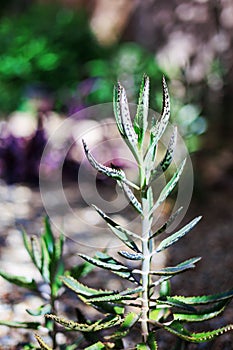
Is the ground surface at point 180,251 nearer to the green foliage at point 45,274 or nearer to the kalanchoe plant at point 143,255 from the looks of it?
the green foliage at point 45,274

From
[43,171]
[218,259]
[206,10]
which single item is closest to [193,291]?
[218,259]

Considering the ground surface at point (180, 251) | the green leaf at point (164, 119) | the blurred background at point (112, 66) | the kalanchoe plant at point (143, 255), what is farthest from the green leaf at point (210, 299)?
the blurred background at point (112, 66)

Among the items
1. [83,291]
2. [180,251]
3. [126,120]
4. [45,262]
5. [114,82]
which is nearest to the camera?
[126,120]

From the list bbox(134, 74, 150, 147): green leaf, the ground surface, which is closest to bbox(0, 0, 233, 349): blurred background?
the ground surface

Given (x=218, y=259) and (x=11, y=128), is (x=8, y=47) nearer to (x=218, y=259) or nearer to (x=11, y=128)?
(x=11, y=128)

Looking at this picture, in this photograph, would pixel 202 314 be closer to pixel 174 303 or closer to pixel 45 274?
pixel 174 303

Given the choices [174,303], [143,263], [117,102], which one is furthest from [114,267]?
[117,102]
